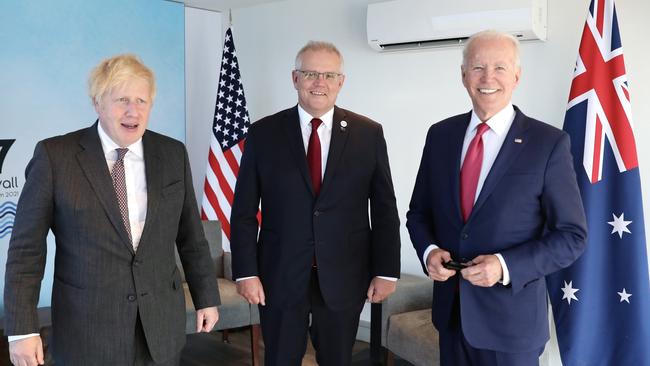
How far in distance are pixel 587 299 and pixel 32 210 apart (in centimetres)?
266

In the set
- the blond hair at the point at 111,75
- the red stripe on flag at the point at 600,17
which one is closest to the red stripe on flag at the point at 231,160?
the red stripe on flag at the point at 600,17

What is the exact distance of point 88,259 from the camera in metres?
1.90

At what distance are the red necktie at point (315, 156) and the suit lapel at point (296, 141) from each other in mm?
33

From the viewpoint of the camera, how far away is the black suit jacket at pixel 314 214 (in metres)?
2.43

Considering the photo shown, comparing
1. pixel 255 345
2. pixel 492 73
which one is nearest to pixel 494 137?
pixel 492 73

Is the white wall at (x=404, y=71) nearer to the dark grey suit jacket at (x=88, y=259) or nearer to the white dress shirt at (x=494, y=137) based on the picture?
the white dress shirt at (x=494, y=137)

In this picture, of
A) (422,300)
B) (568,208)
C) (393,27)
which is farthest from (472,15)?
(568,208)

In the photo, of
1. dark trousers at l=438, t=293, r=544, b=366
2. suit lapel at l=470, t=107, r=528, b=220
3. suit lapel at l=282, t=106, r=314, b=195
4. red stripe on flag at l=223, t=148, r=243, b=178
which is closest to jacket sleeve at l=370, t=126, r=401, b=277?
suit lapel at l=282, t=106, r=314, b=195

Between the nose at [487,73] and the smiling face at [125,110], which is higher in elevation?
the nose at [487,73]

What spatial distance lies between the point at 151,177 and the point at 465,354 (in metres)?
1.15

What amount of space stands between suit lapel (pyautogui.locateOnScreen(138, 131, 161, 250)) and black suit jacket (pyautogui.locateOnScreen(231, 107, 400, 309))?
0.53m

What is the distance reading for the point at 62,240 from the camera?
1.92 m

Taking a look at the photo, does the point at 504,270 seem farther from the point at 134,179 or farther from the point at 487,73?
the point at 134,179

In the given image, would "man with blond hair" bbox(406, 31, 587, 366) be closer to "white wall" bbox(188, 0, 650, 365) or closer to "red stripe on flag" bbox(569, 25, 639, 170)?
"red stripe on flag" bbox(569, 25, 639, 170)
